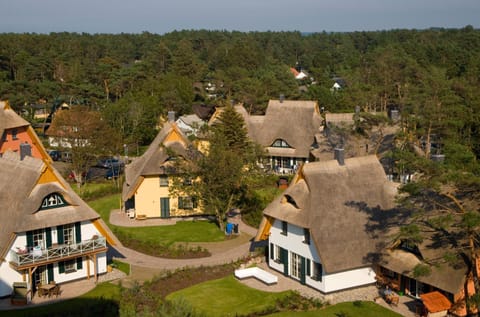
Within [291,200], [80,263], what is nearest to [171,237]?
[80,263]

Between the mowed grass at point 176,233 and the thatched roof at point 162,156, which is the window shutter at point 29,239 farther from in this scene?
the thatched roof at point 162,156

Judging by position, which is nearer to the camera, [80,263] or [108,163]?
[80,263]

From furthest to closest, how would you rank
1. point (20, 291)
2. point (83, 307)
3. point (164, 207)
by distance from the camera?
point (164, 207) → point (20, 291) → point (83, 307)

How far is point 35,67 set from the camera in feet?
351

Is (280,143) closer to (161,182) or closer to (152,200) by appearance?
(161,182)

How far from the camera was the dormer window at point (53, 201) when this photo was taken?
31688mm

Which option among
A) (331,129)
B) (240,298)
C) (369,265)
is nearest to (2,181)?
(240,298)

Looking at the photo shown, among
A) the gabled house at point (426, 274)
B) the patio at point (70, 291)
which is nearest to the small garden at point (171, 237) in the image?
the patio at point (70, 291)

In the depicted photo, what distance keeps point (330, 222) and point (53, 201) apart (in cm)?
1443

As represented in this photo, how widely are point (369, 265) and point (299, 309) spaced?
173 inches

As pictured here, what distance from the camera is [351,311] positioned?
29.1 metres

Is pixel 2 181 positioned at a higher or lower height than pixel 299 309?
higher

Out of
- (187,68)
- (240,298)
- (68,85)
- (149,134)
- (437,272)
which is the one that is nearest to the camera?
(437,272)

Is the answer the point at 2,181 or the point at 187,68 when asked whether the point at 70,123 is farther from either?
the point at 187,68
